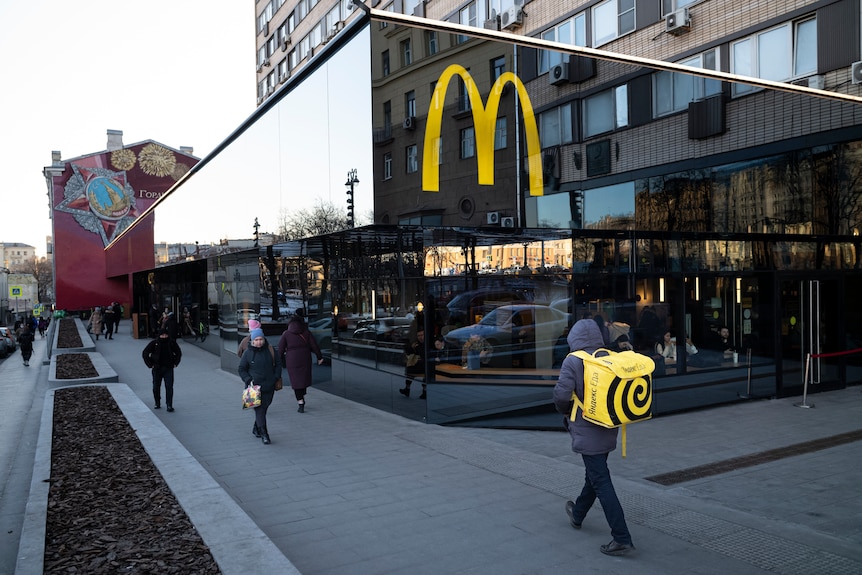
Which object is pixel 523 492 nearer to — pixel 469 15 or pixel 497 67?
pixel 497 67

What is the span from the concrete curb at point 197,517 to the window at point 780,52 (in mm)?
14414

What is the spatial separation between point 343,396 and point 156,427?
4.69 metres

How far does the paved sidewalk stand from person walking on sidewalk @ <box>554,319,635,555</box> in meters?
0.21

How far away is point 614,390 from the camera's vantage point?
A: 5.11 metres

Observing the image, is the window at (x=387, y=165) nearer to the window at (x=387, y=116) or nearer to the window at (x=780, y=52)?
the window at (x=387, y=116)

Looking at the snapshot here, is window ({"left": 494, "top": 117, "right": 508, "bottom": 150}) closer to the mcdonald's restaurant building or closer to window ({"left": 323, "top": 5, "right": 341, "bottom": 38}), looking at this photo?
the mcdonald's restaurant building

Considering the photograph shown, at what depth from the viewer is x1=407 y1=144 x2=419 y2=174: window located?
9820 mm

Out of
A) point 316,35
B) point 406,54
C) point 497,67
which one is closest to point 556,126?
point 497,67

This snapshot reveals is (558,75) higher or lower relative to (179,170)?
lower

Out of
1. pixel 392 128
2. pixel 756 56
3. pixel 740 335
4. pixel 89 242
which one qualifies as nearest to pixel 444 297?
pixel 392 128

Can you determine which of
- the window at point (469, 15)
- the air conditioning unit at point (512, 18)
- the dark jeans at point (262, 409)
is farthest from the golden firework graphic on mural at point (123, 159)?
the dark jeans at point (262, 409)

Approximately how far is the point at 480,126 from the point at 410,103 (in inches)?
43.1

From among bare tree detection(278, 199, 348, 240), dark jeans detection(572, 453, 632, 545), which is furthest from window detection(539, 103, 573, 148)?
dark jeans detection(572, 453, 632, 545)

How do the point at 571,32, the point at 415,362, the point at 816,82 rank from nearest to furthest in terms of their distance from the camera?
the point at 415,362
the point at 816,82
the point at 571,32
